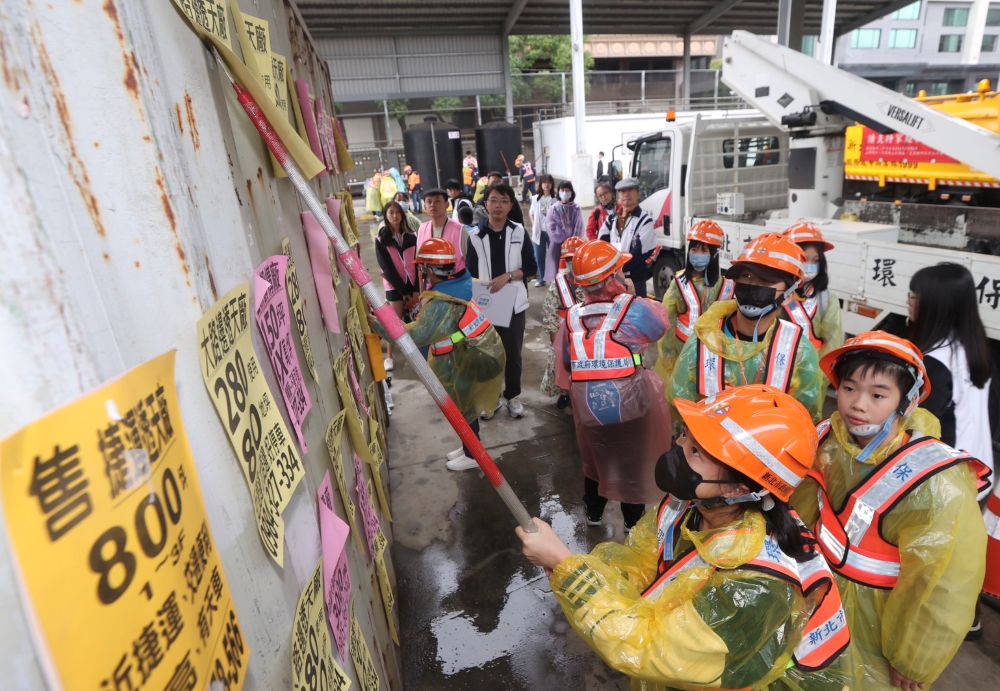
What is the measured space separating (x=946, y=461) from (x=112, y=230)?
6.77ft

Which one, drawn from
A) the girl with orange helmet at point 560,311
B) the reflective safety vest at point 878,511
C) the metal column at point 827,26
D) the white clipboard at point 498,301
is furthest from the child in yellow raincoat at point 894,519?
the metal column at point 827,26

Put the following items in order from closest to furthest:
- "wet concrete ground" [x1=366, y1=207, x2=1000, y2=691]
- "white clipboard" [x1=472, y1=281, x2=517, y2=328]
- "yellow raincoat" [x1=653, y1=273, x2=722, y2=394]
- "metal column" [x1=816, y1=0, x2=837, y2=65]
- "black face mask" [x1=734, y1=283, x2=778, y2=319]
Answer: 1. "black face mask" [x1=734, y1=283, x2=778, y2=319]
2. "wet concrete ground" [x1=366, y1=207, x2=1000, y2=691]
3. "yellow raincoat" [x1=653, y1=273, x2=722, y2=394]
4. "white clipboard" [x1=472, y1=281, x2=517, y2=328]
5. "metal column" [x1=816, y1=0, x2=837, y2=65]

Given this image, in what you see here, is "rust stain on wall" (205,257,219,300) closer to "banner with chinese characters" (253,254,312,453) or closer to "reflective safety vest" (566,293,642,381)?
"banner with chinese characters" (253,254,312,453)

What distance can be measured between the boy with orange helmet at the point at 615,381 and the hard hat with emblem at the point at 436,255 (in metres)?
0.91

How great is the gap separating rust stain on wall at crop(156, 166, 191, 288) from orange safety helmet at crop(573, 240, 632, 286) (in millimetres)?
2482

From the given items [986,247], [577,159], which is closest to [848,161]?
[986,247]

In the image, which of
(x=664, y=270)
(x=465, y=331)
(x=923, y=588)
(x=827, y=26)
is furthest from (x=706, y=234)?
(x=827, y=26)

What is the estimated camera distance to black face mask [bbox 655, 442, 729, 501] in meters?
1.46

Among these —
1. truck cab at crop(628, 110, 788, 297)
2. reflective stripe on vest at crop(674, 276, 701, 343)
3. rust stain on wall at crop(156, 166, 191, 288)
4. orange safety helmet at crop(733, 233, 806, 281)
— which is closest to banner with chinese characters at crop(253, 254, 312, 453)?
rust stain on wall at crop(156, 166, 191, 288)

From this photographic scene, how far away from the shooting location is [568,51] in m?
32.8

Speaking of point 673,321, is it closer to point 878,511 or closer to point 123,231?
point 878,511

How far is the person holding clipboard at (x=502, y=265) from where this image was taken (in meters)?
4.63

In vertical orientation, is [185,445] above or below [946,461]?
above

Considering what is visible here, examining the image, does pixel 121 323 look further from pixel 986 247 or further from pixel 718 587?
A: pixel 986 247
